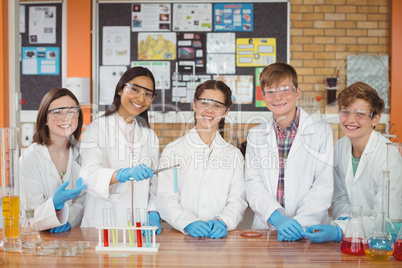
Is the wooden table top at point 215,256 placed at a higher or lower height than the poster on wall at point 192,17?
lower

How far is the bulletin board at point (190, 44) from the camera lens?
534 cm

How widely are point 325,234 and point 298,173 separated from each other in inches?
20.7

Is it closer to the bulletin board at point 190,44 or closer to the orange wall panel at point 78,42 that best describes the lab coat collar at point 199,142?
the bulletin board at point 190,44

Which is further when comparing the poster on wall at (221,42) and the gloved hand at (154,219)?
the poster on wall at (221,42)

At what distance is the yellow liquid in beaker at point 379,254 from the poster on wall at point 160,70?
4.07 m

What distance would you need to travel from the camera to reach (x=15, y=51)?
10.2 feet

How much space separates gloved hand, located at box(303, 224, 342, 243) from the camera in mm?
1874

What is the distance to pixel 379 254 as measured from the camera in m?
1.65

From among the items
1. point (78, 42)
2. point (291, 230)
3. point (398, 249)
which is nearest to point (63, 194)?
point (291, 230)

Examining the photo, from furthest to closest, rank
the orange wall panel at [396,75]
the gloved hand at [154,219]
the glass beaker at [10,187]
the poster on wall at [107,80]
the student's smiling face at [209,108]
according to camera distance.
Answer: the poster on wall at [107,80] < the orange wall panel at [396,75] < the student's smiling face at [209,108] < the gloved hand at [154,219] < the glass beaker at [10,187]

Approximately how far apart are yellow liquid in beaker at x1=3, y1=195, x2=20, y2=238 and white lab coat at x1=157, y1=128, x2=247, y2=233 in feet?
2.41

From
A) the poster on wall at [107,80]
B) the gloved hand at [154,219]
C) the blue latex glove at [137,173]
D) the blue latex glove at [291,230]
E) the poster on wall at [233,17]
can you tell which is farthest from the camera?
the poster on wall at [107,80]

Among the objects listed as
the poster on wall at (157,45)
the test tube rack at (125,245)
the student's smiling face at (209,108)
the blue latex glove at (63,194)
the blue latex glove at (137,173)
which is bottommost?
the test tube rack at (125,245)

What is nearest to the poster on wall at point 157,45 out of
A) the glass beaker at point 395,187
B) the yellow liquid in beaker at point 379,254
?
the glass beaker at point 395,187
